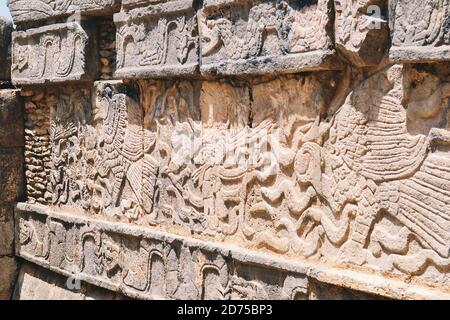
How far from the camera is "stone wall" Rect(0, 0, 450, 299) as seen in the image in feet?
10.1

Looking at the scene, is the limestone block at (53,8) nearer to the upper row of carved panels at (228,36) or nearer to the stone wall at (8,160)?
the upper row of carved panels at (228,36)

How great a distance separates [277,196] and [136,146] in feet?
4.39

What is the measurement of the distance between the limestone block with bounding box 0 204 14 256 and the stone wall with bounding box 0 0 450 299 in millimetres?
109

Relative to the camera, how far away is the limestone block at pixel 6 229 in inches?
229

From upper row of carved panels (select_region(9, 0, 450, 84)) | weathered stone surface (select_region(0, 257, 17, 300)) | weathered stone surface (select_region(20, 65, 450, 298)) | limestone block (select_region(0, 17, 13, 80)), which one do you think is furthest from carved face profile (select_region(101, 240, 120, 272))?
limestone block (select_region(0, 17, 13, 80))

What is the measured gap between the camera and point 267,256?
12.3 feet

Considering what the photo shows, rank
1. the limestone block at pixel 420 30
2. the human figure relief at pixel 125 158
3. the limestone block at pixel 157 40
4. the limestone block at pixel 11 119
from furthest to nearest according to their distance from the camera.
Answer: the limestone block at pixel 11 119
the human figure relief at pixel 125 158
the limestone block at pixel 157 40
the limestone block at pixel 420 30

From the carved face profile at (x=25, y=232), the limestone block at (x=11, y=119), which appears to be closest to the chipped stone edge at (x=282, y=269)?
the carved face profile at (x=25, y=232)

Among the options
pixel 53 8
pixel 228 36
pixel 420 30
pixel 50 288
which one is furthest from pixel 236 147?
pixel 50 288

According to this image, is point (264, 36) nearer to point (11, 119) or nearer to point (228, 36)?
point (228, 36)

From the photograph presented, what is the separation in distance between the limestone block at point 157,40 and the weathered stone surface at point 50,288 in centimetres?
162

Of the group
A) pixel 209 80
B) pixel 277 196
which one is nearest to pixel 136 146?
pixel 209 80
